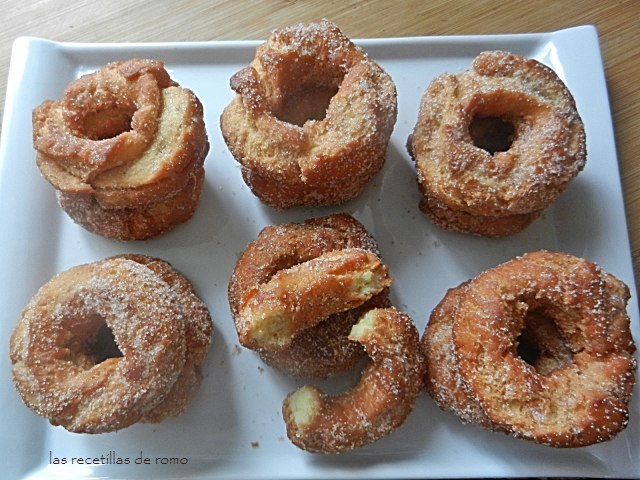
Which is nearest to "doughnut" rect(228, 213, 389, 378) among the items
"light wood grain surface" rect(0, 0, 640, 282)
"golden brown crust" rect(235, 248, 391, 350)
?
"golden brown crust" rect(235, 248, 391, 350)

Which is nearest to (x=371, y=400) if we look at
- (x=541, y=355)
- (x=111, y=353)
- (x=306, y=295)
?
(x=306, y=295)

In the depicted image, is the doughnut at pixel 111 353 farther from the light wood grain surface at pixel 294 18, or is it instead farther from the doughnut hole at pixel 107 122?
the light wood grain surface at pixel 294 18

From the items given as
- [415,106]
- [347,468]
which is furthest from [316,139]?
[347,468]

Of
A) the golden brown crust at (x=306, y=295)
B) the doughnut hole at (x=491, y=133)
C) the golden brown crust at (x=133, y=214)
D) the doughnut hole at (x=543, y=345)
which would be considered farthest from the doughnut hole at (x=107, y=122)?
the doughnut hole at (x=543, y=345)

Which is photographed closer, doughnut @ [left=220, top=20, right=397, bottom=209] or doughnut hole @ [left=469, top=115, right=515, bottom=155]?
doughnut @ [left=220, top=20, right=397, bottom=209]

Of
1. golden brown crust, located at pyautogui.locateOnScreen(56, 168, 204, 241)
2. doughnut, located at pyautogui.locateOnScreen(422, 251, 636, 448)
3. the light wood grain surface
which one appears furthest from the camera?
the light wood grain surface

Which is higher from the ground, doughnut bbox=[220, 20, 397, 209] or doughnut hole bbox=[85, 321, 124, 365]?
doughnut bbox=[220, 20, 397, 209]

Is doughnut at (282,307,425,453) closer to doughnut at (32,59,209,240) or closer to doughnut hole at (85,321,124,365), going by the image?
doughnut hole at (85,321,124,365)

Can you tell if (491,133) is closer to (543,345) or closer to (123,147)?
(543,345)
